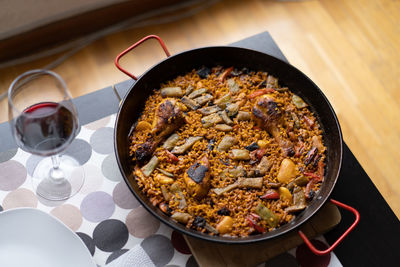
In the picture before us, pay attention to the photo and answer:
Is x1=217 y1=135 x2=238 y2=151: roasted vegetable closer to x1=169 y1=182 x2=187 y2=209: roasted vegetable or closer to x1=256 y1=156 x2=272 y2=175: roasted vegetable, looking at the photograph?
x1=256 y1=156 x2=272 y2=175: roasted vegetable

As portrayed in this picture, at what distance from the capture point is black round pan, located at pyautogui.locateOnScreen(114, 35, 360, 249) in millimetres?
1943

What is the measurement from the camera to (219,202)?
2.04m

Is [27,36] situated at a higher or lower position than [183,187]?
higher

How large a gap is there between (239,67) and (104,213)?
1115 mm

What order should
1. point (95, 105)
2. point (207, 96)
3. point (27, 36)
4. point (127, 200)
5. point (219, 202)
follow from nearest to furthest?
point (219, 202) < point (127, 200) < point (207, 96) < point (95, 105) < point (27, 36)

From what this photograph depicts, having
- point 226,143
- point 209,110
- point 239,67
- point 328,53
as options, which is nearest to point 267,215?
point 226,143

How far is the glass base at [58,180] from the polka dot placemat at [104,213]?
2cm

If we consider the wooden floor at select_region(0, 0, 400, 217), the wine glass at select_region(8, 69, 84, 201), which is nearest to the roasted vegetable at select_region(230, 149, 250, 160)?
the wine glass at select_region(8, 69, 84, 201)

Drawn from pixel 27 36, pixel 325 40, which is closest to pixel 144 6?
pixel 27 36

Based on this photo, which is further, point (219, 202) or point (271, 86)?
point (271, 86)

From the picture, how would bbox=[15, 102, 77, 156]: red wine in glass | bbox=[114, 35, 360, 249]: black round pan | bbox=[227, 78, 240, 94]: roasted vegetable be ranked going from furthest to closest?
bbox=[227, 78, 240, 94]: roasted vegetable, bbox=[114, 35, 360, 249]: black round pan, bbox=[15, 102, 77, 156]: red wine in glass

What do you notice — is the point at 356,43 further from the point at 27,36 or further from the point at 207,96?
the point at 27,36

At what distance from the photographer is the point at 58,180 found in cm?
218

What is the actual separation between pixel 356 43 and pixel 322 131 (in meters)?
1.50
